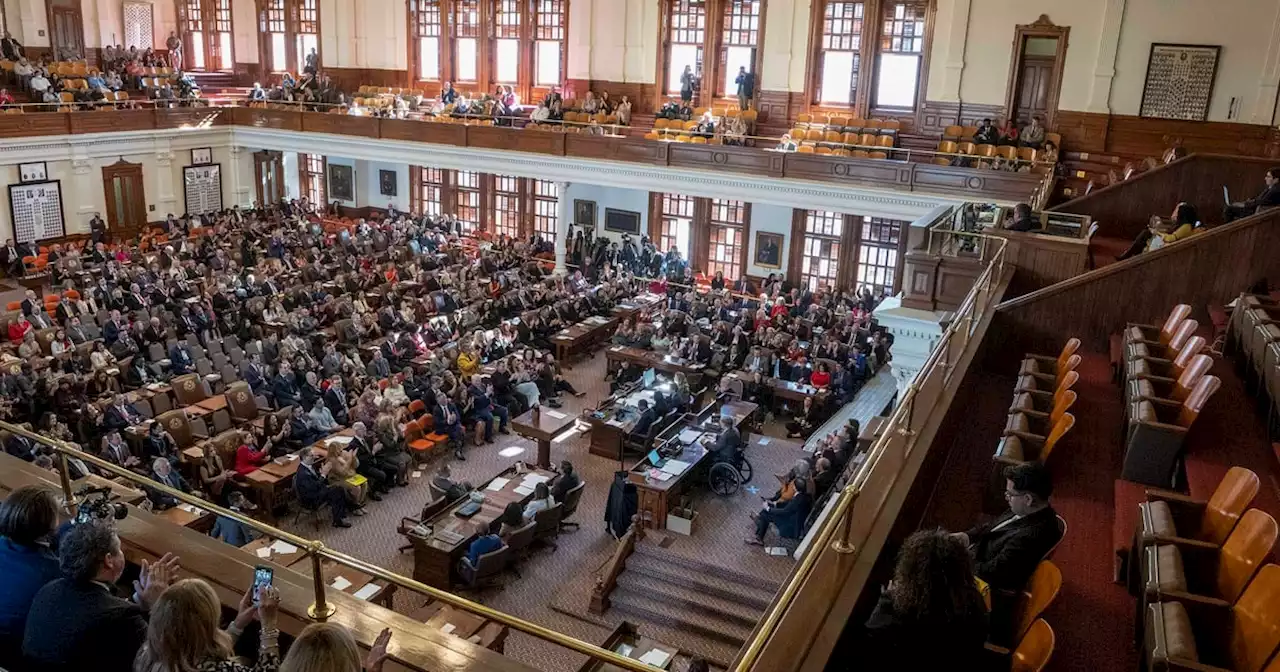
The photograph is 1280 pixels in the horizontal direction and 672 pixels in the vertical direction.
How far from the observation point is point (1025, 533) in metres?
4.54

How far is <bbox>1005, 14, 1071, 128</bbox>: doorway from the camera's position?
1953cm

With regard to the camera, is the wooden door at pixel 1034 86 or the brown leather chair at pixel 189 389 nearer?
the brown leather chair at pixel 189 389

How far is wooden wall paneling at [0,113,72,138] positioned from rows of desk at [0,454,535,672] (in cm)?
2115

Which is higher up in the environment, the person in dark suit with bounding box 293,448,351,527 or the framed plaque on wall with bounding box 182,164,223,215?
the framed plaque on wall with bounding box 182,164,223,215

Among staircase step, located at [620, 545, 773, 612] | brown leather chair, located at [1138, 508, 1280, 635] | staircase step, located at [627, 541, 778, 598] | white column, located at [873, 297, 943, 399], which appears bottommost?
staircase step, located at [620, 545, 773, 612]

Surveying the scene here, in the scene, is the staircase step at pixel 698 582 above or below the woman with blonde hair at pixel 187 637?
below

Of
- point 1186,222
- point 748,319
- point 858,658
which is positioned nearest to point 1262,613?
point 858,658

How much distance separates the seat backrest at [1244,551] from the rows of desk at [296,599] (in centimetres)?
315

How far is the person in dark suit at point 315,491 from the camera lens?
11.8 metres

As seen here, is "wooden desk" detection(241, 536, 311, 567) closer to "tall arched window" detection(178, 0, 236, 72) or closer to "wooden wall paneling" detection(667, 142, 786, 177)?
"wooden wall paneling" detection(667, 142, 786, 177)

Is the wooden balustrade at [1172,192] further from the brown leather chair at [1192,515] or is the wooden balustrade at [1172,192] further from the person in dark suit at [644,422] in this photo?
the brown leather chair at [1192,515]

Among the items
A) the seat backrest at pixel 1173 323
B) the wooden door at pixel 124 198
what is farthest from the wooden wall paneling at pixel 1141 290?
the wooden door at pixel 124 198

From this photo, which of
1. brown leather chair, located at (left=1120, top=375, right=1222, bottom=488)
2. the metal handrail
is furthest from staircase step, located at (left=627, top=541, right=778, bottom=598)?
the metal handrail

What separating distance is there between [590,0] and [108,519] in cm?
2316
